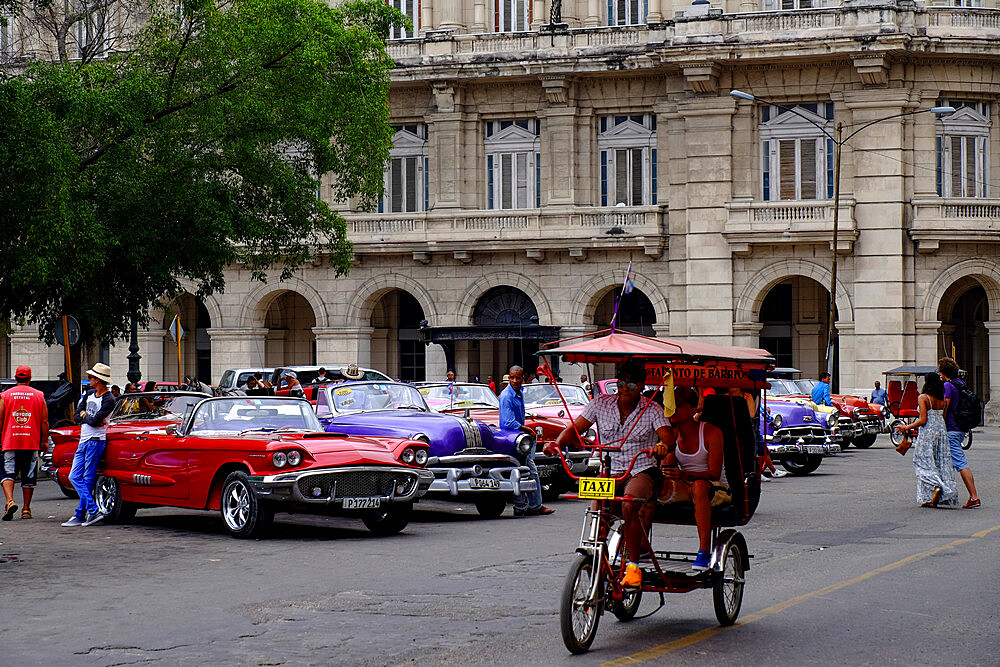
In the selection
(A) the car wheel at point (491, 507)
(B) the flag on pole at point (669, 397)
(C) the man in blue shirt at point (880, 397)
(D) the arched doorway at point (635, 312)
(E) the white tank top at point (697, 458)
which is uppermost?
(D) the arched doorway at point (635, 312)

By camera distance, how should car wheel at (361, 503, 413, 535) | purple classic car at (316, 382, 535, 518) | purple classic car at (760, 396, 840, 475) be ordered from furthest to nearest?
1. purple classic car at (760, 396, 840, 475)
2. purple classic car at (316, 382, 535, 518)
3. car wheel at (361, 503, 413, 535)

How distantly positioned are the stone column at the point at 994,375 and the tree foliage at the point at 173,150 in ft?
64.7

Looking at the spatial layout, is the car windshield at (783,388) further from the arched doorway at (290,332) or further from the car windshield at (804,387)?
the arched doorway at (290,332)

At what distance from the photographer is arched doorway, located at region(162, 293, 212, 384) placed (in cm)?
4672

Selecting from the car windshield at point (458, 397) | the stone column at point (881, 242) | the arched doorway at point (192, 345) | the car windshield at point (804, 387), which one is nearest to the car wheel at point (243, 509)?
the car windshield at point (458, 397)

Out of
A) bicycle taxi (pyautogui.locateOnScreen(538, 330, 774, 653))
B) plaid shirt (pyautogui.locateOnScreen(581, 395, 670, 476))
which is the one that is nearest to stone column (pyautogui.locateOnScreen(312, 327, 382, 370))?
bicycle taxi (pyautogui.locateOnScreen(538, 330, 774, 653))

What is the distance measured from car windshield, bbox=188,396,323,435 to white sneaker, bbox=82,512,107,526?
1.89 m

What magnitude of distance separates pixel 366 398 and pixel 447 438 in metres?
1.88

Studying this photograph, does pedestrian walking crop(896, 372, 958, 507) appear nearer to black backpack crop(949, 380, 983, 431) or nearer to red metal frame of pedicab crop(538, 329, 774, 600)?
black backpack crop(949, 380, 983, 431)

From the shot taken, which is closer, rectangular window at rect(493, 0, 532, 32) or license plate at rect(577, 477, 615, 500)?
license plate at rect(577, 477, 615, 500)

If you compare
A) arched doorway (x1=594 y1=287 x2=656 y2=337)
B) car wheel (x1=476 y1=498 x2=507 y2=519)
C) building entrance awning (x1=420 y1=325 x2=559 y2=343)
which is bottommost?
Answer: car wheel (x1=476 y1=498 x2=507 y2=519)

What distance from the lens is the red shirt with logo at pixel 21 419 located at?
16.9 m

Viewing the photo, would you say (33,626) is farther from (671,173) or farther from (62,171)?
(671,173)

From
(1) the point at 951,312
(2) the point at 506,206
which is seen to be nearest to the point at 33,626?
(2) the point at 506,206
